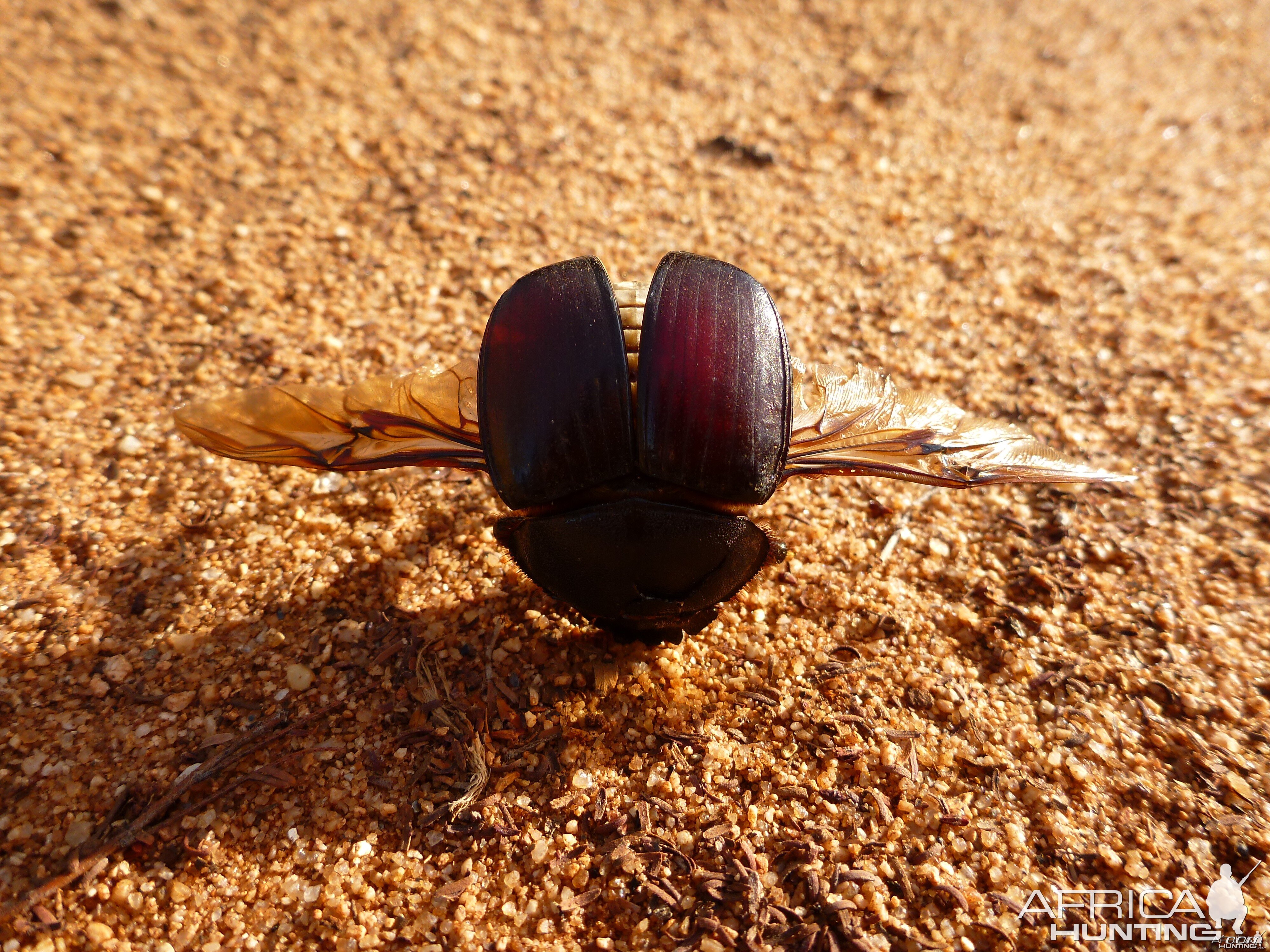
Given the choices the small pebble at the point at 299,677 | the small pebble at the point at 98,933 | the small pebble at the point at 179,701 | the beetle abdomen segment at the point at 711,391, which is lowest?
the small pebble at the point at 98,933

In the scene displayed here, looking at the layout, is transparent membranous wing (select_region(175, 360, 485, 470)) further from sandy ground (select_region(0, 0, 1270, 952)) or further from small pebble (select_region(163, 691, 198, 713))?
small pebble (select_region(163, 691, 198, 713))

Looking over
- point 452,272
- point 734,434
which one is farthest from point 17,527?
point 734,434

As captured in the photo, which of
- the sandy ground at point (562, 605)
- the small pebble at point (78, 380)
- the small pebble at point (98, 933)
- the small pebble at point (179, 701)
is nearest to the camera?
the small pebble at point (98, 933)

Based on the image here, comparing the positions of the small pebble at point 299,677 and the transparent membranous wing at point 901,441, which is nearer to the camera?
the transparent membranous wing at point 901,441

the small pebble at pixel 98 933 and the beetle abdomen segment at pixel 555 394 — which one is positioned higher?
the beetle abdomen segment at pixel 555 394

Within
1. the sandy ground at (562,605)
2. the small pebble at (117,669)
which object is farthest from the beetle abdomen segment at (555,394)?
the small pebble at (117,669)

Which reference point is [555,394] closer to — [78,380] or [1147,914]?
[1147,914]

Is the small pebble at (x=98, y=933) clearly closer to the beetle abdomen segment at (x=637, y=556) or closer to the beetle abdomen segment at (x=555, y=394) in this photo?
the beetle abdomen segment at (x=637, y=556)
